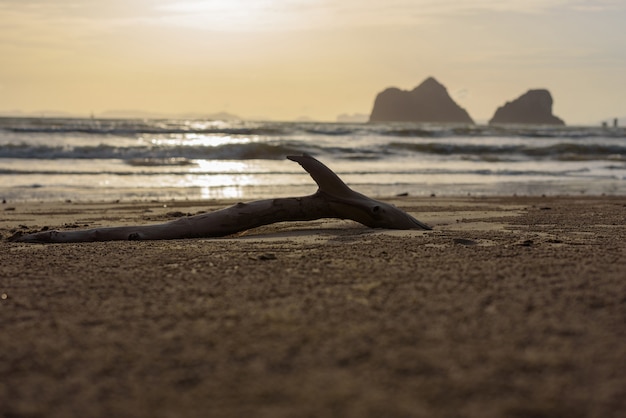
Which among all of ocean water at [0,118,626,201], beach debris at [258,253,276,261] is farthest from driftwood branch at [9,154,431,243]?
ocean water at [0,118,626,201]

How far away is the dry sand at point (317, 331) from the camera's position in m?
2.18

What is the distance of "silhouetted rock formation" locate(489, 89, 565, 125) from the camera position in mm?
131500

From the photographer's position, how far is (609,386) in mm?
2244

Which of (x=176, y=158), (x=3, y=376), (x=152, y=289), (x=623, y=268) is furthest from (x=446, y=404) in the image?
(x=176, y=158)

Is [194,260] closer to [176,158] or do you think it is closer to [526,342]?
[526,342]

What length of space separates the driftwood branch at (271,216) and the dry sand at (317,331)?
94 cm

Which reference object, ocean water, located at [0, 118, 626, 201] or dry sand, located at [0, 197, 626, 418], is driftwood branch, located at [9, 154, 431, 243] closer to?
dry sand, located at [0, 197, 626, 418]

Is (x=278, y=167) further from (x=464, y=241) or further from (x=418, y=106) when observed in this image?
(x=418, y=106)

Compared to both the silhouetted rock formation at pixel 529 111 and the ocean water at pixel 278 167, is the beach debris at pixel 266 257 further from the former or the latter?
the silhouetted rock formation at pixel 529 111

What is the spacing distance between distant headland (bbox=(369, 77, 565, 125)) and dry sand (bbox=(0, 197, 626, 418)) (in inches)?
5192

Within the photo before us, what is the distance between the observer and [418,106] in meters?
144

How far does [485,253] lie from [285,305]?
5.94ft

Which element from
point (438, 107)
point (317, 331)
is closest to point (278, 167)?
point (317, 331)

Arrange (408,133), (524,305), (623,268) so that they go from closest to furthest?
1. (524,305)
2. (623,268)
3. (408,133)
